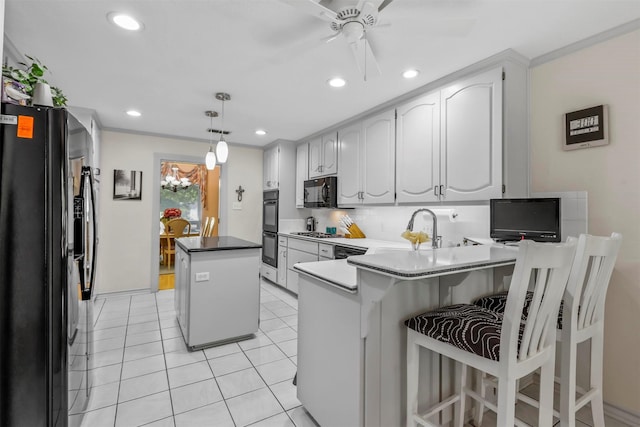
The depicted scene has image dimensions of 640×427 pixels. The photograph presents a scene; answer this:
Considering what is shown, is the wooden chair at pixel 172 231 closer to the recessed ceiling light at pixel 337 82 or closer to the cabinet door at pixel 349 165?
the cabinet door at pixel 349 165

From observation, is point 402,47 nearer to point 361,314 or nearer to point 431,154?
point 431,154

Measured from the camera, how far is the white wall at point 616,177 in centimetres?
184

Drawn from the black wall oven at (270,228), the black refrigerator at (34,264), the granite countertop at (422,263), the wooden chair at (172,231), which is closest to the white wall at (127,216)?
the black wall oven at (270,228)

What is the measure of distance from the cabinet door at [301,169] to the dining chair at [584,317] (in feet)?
11.8

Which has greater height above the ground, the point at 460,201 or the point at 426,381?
the point at 460,201

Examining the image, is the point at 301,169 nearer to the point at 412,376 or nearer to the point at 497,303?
the point at 497,303

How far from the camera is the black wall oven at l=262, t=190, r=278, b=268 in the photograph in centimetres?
487

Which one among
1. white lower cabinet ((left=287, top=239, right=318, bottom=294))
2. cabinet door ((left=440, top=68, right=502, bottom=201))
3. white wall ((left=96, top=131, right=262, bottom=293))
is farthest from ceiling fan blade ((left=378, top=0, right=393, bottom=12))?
white wall ((left=96, top=131, right=262, bottom=293))

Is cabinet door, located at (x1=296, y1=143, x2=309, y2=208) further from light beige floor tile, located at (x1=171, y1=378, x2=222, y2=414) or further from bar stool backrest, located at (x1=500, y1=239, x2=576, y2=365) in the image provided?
bar stool backrest, located at (x1=500, y1=239, x2=576, y2=365)

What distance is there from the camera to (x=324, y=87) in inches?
112

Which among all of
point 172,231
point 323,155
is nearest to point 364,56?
point 323,155

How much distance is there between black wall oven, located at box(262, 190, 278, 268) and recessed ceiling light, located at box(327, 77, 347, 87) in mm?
2529

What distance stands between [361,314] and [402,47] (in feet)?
6.03

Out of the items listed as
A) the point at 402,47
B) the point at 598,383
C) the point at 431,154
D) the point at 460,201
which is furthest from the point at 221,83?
the point at 598,383
